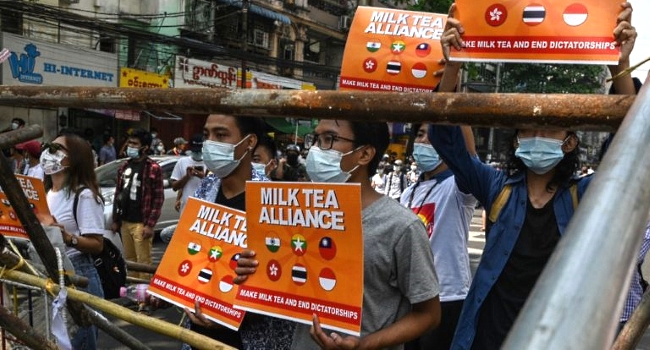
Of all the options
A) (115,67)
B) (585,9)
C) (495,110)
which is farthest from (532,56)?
(115,67)

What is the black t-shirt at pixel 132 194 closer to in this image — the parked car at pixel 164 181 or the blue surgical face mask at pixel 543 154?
the parked car at pixel 164 181

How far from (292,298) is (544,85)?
28.3 meters

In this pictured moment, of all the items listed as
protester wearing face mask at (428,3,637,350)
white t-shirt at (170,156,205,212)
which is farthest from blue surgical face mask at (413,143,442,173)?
white t-shirt at (170,156,205,212)

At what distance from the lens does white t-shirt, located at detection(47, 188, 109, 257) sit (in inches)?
126

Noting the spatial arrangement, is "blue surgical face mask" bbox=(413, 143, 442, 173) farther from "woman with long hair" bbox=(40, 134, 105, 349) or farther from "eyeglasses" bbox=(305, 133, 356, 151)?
"woman with long hair" bbox=(40, 134, 105, 349)

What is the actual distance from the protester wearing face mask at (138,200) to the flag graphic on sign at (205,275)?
4.35 metres

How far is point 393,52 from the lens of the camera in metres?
2.76

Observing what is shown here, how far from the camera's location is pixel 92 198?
329cm

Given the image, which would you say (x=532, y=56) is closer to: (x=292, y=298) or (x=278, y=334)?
(x=292, y=298)

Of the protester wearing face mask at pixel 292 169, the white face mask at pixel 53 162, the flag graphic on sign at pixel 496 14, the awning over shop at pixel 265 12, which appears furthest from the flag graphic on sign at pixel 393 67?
the awning over shop at pixel 265 12

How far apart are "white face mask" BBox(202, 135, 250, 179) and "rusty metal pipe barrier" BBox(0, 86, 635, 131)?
2.06ft

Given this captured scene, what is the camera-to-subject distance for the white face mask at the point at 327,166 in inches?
79.7

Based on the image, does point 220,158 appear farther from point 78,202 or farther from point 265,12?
point 265,12

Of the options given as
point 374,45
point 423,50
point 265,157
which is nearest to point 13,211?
point 374,45
